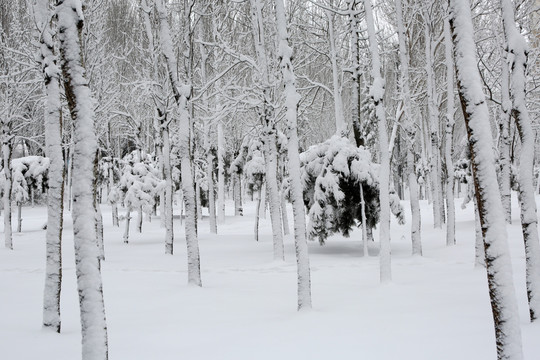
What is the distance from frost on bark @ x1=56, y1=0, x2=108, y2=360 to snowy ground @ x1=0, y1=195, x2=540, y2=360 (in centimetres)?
163

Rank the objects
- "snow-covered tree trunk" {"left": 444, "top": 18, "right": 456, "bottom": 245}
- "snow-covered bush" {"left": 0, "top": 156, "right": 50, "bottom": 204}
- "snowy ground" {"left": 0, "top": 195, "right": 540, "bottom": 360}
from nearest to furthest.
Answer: "snowy ground" {"left": 0, "top": 195, "right": 540, "bottom": 360} → "snow-covered tree trunk" {"left": 444, "top": 18, "right": 456, "bottom": 245} → "snow-covered bush" {"left": 0, "top": 156, "right": 50, "bottom": 204}

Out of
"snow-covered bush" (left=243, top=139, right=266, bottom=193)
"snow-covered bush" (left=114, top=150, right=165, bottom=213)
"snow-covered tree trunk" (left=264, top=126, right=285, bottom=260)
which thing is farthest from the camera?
"snow-covered bush" (left=243, top=139, right=266, bottom=193)

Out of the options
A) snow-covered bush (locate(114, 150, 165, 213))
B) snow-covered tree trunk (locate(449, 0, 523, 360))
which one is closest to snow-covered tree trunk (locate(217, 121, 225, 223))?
snow-covered bush (locate(114, 150, 165, 213))

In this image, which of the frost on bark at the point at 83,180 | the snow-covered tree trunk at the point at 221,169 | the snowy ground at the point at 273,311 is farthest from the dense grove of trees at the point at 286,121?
the snowy ground at the point at 273,311

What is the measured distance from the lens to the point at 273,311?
6.60 metres

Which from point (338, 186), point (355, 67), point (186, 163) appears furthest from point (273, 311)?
point (355, 67)

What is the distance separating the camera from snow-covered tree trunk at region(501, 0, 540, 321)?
5.27 meters

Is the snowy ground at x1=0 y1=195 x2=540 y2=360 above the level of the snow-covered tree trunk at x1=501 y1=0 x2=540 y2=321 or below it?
below

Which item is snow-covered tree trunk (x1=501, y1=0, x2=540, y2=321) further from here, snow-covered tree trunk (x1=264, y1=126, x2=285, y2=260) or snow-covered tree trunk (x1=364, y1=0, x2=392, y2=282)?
snow-covered tree trunk (x1=264, y1=126, x2=285, y2=260)

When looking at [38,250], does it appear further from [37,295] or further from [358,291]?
[358,291]

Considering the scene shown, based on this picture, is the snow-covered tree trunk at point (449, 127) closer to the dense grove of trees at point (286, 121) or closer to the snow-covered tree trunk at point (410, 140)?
the dense grove of trees at point (286, 121)

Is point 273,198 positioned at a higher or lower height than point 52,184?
lower

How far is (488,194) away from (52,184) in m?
5.26

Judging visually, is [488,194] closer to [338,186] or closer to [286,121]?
[286,121]
